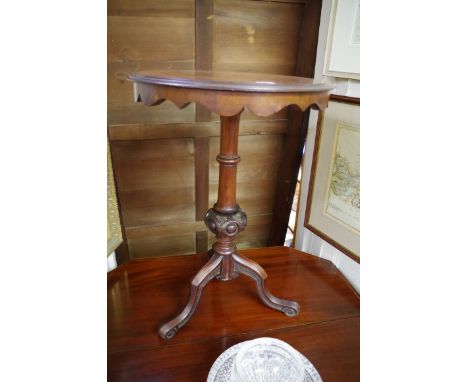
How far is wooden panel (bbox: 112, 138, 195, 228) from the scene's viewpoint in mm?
1286

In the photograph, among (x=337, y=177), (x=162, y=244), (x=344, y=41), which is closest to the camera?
(x=344, y=41)

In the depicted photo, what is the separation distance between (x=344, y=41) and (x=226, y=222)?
696 millimetres

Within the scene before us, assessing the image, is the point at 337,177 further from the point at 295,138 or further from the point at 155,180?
the point at 155,180

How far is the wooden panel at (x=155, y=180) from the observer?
1286mm

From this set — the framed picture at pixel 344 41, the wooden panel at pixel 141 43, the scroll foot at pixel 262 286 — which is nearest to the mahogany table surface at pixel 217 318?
the scroll foot at pixel 262 286

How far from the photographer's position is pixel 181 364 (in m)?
0.83

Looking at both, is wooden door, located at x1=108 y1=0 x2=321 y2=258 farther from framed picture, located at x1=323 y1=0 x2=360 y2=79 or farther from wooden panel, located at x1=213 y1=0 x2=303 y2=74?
framed picture, located at x1=323 y1=0 x2=360 y2=79

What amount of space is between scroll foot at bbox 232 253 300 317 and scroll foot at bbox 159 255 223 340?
0.06m

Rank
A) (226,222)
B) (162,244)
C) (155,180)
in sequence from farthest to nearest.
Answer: (162,244) → (155,180) → (226,222)

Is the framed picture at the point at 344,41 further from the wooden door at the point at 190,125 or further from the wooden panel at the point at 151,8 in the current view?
the wooden panel at the point at 151,8

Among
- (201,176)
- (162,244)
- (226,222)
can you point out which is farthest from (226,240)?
(162,244)

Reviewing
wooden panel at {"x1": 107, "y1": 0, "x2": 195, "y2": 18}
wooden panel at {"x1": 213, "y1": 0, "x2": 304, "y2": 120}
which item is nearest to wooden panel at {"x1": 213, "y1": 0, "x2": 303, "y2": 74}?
wooden panel at {"x1": 213, "y1": 0, "x2": 304, "y2": 120}

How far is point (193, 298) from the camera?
0.95 m
